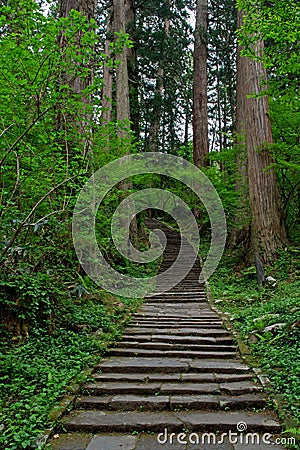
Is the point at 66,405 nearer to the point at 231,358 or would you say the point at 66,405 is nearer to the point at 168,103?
the point at 231,358

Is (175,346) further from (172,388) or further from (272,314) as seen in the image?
(272,314)

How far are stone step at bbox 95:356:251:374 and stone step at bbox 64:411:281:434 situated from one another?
0.99m

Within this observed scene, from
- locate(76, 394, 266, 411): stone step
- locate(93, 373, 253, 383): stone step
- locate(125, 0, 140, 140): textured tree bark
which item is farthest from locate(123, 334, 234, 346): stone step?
locate(125, 0, 140, 140): textured tree bark

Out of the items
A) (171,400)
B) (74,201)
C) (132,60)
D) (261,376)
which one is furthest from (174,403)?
(132,60)

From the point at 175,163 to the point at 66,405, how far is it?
1520 centimetres

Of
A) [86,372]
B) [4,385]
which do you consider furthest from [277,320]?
[4,385]

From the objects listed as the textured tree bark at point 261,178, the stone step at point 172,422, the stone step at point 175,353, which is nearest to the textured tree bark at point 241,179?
the textured tree bark at point 261,178

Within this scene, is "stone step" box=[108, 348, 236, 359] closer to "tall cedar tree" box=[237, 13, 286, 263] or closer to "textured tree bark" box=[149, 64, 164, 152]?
"tall cedar tree" box=[237, 13, 286, 263]

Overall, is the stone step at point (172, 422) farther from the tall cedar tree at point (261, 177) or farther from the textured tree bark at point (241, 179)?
the textured tree bark at point (241, 179)

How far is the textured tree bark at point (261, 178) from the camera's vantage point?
32.2 feet

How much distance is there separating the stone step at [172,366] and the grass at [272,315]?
31cm

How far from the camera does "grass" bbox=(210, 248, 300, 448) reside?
399 cm

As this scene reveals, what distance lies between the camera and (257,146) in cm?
1012

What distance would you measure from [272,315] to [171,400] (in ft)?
9.44
